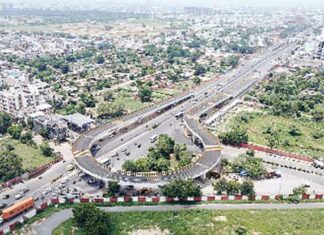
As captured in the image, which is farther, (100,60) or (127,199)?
(100,60)

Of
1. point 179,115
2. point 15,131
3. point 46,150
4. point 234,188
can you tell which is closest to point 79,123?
point 46,150

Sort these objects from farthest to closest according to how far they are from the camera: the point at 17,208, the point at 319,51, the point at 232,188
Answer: the point at 319,51 → the point at 232,188 → the point at 17,208

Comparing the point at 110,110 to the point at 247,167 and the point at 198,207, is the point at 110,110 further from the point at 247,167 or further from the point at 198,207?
the point at 198,207

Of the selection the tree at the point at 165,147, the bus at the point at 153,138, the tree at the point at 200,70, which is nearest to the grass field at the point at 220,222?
the tree at the point at 165,147

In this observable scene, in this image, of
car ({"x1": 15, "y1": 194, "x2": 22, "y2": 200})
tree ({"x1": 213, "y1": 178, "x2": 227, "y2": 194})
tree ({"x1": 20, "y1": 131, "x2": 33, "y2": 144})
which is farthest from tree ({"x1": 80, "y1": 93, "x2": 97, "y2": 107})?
tree ({"x1": 213, "y1": 178, "x2": 227, "y2": 194})

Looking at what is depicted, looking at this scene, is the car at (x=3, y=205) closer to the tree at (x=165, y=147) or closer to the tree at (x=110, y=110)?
the tree at (x=165, y=147)

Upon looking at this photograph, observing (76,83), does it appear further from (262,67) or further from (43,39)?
(43,39)

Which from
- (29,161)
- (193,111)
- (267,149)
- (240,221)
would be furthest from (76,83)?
(240,221)
